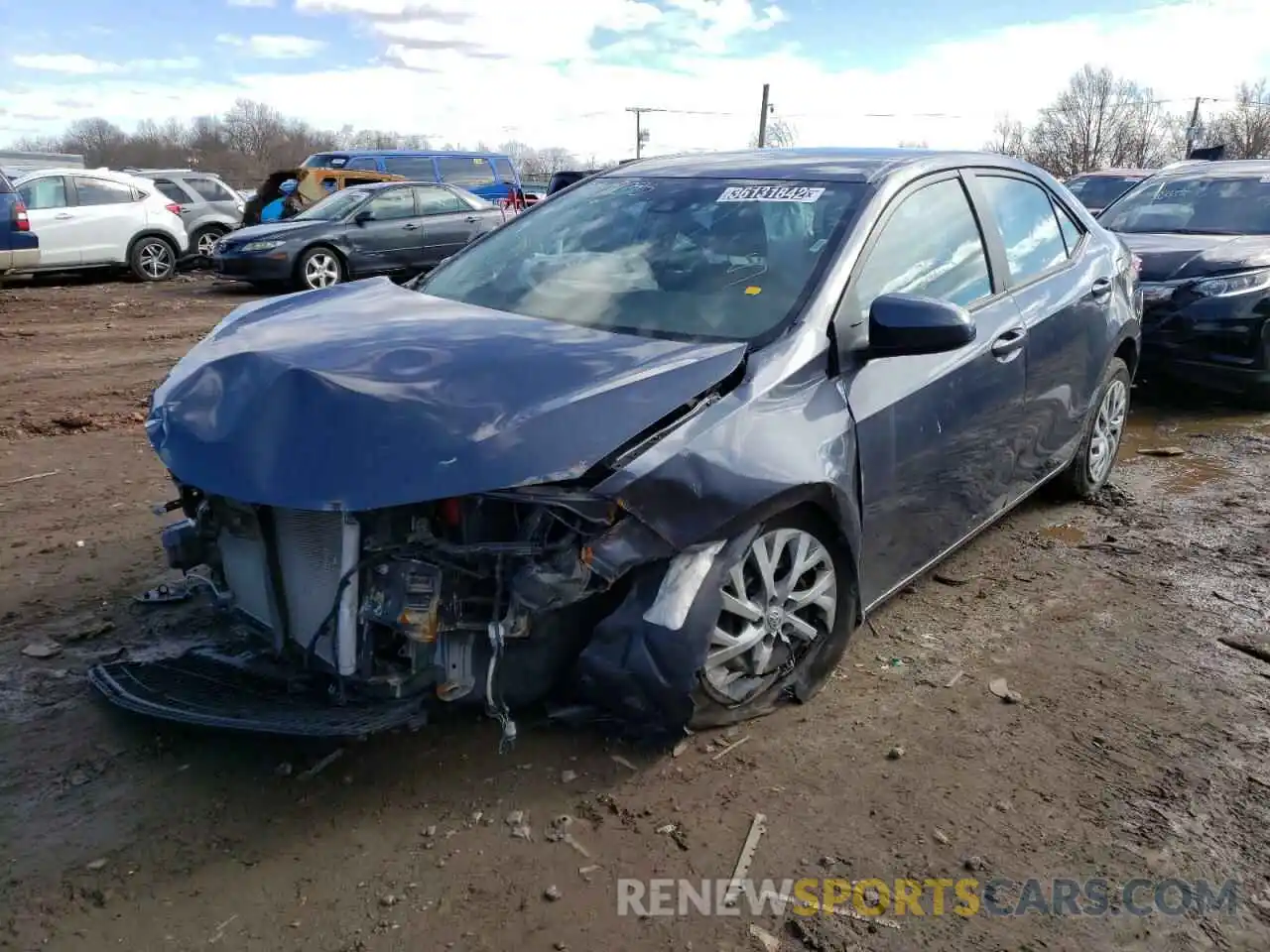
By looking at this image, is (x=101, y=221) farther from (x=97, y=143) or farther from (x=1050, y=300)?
(x=97, y=143)

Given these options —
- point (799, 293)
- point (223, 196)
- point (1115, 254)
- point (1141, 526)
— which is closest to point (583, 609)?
point (799, 293)

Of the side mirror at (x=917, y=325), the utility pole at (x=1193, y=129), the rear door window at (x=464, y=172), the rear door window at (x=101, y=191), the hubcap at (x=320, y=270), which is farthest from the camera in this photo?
the utility pole at (x=1193, y=129)

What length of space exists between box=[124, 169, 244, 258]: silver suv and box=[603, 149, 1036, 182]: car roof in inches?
577

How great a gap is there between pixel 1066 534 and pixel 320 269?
35.1 feet

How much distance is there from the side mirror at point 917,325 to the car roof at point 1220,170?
264 inches

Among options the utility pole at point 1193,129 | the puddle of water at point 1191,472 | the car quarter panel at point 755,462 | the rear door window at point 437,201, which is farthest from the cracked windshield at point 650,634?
the utility pole at point 1193,129

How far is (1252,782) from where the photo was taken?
290 cm

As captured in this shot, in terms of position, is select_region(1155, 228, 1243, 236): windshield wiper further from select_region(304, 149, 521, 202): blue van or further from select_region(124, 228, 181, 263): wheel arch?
select_region(124, 228, 181, 263): wheel arch

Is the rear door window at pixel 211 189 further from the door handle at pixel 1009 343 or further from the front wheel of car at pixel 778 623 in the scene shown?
the front wheel of car at pixel 778 623

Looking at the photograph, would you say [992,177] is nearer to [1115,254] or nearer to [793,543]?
[1115,254]

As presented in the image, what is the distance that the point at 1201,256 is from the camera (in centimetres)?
707

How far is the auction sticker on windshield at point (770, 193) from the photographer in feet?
11.6

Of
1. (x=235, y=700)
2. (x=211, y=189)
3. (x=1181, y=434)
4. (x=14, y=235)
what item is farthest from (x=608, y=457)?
(x=211, y=189)

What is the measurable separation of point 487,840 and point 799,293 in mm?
1862
